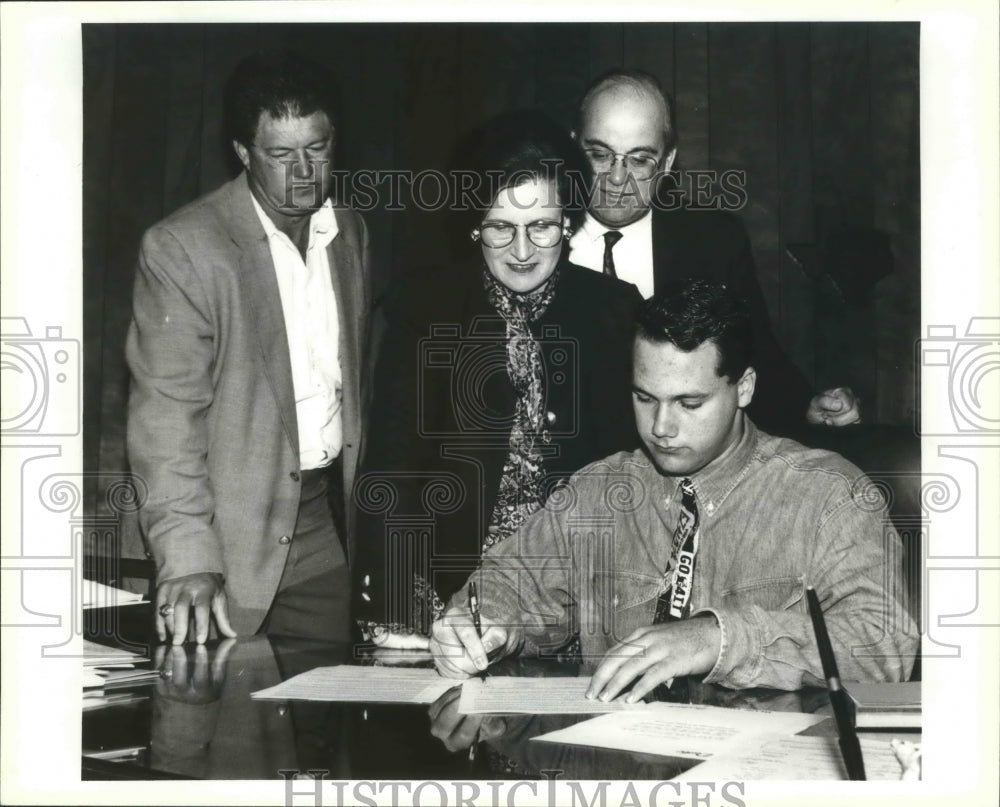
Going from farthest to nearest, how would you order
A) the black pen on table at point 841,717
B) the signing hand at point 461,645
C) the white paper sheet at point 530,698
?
the signing hand at point 461,645
the white paper sheet at point 530,698
the black pen on table at point 841,717

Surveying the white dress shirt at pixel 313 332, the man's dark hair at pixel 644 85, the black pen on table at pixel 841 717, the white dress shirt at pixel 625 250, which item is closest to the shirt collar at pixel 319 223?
the white dress shirt at pixel 313 332

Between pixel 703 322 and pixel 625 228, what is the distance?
28cm

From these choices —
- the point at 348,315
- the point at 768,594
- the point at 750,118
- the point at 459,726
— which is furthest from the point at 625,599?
the point at 750,118

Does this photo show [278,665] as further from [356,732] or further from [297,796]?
[356,732]

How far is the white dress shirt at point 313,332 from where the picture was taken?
258 cm

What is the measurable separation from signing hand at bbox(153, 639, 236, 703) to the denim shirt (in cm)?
52

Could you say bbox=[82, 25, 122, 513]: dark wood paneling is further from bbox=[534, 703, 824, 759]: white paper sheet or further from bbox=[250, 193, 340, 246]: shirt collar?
bbox=[534, 703, 824, 759]: white paper sheet

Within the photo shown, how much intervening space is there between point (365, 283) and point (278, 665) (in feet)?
2.81

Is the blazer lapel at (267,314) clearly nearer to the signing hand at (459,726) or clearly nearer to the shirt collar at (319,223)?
the shirt collar at (319,223)

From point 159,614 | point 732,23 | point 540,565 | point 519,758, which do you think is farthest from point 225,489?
point 732,23

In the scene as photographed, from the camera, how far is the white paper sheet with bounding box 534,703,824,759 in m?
1.81

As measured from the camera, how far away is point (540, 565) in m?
2.51

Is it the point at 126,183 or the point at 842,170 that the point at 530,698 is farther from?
the point at 126,183

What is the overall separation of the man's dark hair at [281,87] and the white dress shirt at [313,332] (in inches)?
8.1
